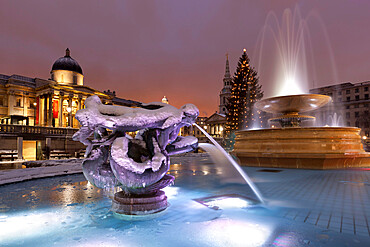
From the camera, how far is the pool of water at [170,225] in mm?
2164

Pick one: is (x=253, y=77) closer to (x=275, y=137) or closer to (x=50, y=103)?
(x=275, y=137)

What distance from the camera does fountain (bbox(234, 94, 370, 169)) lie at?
319 inches

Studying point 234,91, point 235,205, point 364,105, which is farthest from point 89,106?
point 364,105

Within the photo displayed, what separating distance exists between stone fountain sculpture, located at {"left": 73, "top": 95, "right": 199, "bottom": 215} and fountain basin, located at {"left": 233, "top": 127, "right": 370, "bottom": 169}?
21.5ft

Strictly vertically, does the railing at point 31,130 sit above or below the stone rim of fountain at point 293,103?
below

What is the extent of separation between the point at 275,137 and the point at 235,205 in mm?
6284

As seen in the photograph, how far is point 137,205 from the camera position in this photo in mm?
3088

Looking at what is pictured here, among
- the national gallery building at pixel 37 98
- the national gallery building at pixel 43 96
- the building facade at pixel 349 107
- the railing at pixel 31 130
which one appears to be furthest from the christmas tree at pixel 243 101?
the building facade at pixel 349 107

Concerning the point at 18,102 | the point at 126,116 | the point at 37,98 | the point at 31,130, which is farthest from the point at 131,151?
the point at 18,102

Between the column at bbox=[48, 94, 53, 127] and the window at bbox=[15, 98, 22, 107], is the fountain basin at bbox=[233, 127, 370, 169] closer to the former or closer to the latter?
the column at bbox=[48, 94, 53, 127]

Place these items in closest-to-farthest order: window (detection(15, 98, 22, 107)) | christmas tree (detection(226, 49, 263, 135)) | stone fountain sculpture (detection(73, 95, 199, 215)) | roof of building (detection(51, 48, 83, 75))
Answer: stone fountain sculpture (detection(73, 95, 199, 215)), christmas tree (detection(226, 49, 263, 135)), window (detection(15, 98, 22, 107)), roof of building (detection(51, 48, 83, 75))

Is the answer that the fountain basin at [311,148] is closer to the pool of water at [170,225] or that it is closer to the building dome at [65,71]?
the pool of water at [170,225]

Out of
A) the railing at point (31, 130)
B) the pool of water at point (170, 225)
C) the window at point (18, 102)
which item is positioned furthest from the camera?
the window at point (18, 102)

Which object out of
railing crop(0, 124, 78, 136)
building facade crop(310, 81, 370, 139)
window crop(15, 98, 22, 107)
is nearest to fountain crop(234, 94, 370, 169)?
railing crop(0, 124, 78, 136)
